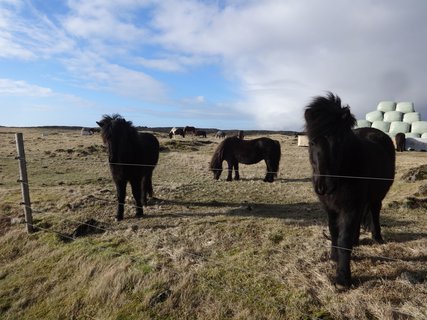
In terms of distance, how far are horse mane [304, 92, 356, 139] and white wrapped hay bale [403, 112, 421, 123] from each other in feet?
114

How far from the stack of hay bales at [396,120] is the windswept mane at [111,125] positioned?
29968mm

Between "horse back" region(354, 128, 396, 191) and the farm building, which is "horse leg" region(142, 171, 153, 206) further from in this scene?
the farm building

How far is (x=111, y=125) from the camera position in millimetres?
7738

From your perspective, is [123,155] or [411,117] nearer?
[123,155]

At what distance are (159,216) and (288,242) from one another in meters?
3.41

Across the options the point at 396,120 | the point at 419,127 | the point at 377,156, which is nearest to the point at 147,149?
the point at 377,156

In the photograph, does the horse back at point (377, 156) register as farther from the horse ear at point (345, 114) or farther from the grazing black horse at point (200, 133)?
the grazing black horse at point (200, 133)

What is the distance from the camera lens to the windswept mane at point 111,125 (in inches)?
304

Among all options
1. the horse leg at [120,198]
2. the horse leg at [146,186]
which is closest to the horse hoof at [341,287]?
the horse leg at [120,198]

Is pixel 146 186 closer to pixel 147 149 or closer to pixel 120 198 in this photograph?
pixel 147 149

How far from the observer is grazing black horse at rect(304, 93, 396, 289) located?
400 cm

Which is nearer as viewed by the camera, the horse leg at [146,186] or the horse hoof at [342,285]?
the horse hoof at [342,285]

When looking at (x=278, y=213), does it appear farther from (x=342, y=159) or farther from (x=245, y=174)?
(x=245, y=174)

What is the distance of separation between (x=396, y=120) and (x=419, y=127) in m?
3.07
